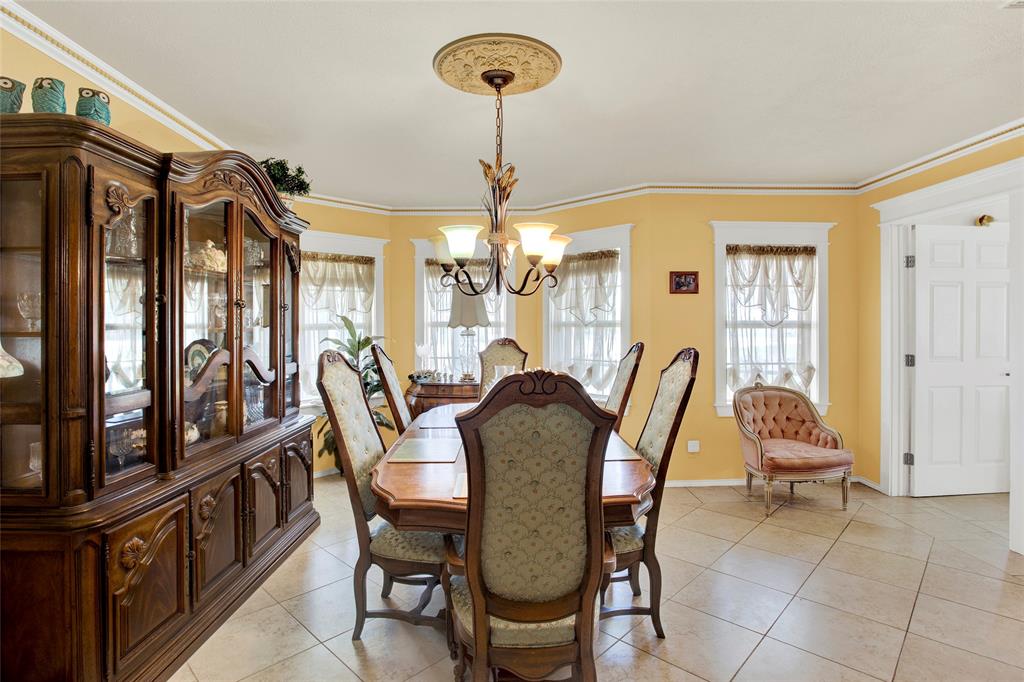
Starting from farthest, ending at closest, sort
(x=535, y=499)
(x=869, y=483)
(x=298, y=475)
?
(x=869, y=483), (x=298, y=475), (x=535, y=499)

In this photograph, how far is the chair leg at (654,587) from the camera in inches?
90.0

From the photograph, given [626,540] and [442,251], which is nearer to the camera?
[626,540]

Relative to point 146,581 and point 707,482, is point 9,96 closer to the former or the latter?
point 146,581

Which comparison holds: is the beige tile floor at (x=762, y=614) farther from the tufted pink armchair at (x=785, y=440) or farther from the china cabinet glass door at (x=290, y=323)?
the china cabinet glass door at (x=290, y=323)

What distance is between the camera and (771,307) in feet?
15.4

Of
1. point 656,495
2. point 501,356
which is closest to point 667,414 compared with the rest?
point 656,495

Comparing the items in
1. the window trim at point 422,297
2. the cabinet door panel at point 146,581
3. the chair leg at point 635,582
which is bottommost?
the chair leg at point 635,582

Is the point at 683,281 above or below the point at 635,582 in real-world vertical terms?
above

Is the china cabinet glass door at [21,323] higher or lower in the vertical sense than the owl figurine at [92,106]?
lower

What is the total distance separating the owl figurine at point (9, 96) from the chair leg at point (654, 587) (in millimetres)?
2899

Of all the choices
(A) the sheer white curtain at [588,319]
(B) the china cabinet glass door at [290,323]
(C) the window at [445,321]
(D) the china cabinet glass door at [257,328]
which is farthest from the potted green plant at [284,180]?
(A) the sheer white curtain at [588,319]

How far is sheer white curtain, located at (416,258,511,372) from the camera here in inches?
213

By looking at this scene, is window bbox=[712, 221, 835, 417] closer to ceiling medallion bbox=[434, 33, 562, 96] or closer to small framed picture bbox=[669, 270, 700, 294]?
small framed picture bbox=[669, 270, 700, 294]

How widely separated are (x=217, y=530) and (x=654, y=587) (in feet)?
6.72
